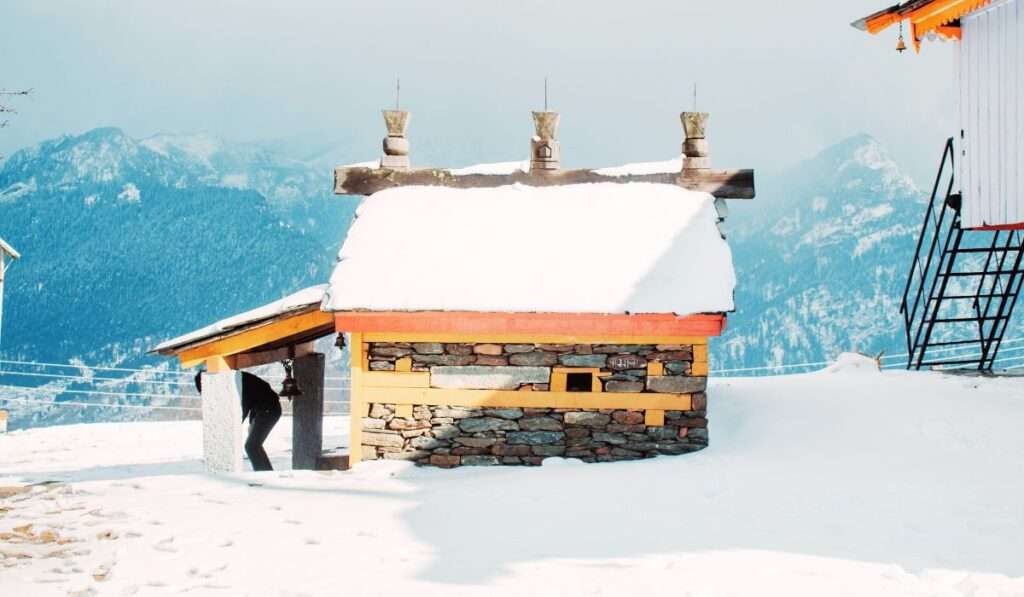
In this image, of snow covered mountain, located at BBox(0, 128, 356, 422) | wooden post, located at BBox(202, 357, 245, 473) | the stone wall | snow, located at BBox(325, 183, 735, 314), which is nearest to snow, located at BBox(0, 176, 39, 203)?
snow covered mountain, located at BBox(0, 128, 356, 422)

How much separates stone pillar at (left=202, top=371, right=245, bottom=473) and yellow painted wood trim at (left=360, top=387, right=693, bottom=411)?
68.8 inches

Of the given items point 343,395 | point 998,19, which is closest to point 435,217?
point 998,19

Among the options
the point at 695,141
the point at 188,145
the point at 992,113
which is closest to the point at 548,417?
the point at 695,141

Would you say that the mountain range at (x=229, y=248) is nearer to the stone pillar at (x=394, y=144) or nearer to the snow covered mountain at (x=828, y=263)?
the snow covered mountain at (x=828, y=263)

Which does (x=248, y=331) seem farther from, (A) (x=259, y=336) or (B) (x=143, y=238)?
(B) (x=143, y=238)

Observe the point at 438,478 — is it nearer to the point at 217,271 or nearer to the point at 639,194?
the point at 639,194

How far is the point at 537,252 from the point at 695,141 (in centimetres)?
269

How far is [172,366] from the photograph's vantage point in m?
98.8

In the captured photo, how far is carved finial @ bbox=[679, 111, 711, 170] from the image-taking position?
39.8ft

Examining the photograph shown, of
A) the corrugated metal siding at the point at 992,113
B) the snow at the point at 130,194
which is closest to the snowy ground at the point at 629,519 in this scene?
the corrugated metal siding at the point at 992,113

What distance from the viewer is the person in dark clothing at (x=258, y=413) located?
1265 cm

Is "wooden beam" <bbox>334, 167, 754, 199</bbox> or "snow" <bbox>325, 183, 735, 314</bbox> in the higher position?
"wooden beam" <bbox>334, 167, 754, 199</bbox>

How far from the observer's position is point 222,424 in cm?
1099

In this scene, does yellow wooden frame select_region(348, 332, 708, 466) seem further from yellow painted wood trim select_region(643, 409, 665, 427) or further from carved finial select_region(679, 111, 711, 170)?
carved finial select_region(679, 111, 711, 170)
